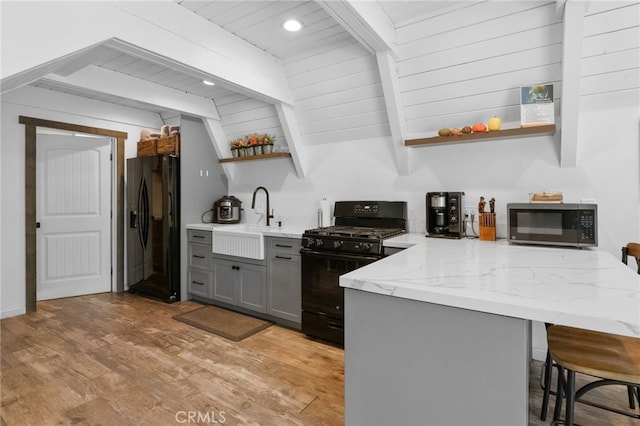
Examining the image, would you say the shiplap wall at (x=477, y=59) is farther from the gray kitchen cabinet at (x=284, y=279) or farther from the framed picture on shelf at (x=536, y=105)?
the gray kitchen cabinet at (x=284, y=279)

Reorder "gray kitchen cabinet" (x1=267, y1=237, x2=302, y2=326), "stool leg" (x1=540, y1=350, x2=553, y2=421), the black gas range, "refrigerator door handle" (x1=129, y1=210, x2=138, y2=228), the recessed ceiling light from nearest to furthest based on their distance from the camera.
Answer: "stool leg" (x1=540, y1=350, x2=553, y2=421) < the recessed ceiling light < the black gas range < "gray kitchen cabinet" (x1=267, y1=237, x2=302, y2=326) < "refrigerator door handle" (x1=129, y1=210, x2=138, y2=228)

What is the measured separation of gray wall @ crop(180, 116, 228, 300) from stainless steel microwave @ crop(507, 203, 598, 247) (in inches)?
136

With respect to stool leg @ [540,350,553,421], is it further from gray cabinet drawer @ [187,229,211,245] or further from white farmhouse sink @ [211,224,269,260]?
gray cabinet drawer @ [187,229,211,245]

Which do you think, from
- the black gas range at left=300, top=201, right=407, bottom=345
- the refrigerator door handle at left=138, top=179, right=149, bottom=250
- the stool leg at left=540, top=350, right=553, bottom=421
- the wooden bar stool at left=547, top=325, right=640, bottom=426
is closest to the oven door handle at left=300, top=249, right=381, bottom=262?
the black gas range at left=300, top=201, right=407, bottom=345

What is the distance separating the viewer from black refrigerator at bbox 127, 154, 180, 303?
3891 millimetres

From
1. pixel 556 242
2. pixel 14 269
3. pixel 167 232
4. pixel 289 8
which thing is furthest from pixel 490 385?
pixel 14 269

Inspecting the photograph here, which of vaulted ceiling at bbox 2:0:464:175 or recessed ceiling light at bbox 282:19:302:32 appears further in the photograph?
recessed ceiling light at bbox 282:19:302:32

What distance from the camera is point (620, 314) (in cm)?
91

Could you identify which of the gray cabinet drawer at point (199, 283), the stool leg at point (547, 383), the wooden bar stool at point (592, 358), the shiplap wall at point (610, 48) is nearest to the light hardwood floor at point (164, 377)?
the stool leg at point (547, 383)

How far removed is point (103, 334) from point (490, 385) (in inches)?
127

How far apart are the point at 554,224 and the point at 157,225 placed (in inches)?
156

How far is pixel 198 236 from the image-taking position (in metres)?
3.95

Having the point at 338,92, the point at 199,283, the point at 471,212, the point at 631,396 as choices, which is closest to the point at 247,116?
the point at 338,92

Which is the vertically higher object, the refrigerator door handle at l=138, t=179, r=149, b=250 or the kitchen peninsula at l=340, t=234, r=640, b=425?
the refrigerator door handle at l=138, t=179, r=149, b=250
